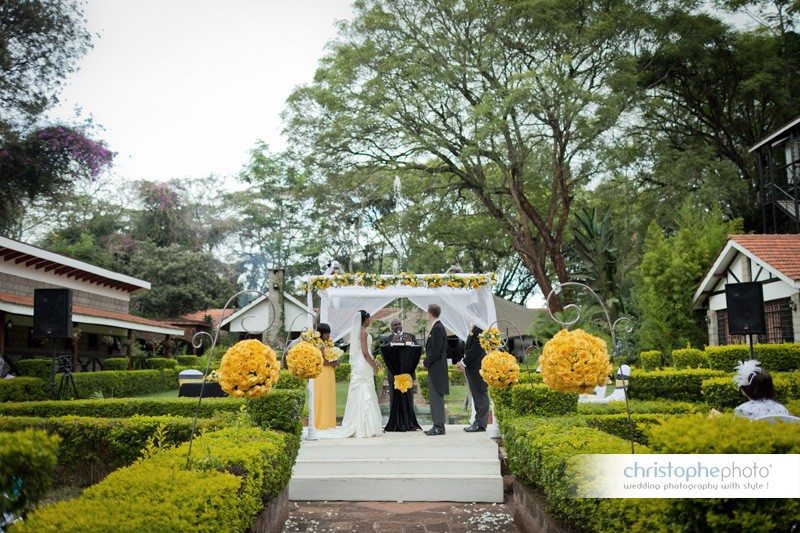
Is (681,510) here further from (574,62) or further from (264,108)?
(264,108)

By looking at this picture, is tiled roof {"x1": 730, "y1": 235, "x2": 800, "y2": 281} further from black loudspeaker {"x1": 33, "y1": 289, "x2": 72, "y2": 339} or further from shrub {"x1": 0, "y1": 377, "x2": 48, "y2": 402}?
shrub {"x1": 0, "y1": 377, "x2": 48, "y2": 402}

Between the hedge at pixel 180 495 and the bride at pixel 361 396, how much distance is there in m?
4.65

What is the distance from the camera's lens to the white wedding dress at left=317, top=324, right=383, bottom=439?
11047 millimetres

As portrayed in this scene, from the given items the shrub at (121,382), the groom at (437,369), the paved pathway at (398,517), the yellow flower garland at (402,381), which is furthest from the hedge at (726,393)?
the shrub at (121,382)

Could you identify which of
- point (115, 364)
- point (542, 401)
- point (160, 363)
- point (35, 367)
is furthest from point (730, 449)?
point (160, 363)

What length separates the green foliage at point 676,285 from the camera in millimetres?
21391

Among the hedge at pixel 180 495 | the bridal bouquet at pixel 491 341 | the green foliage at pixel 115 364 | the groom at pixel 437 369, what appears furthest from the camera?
the green foliage at pixel 115 364

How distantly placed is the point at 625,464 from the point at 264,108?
2838cm

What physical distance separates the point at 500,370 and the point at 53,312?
8.89 metres

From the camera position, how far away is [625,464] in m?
3.86

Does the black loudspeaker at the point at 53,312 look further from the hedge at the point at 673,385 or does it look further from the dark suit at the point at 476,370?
the hedge at the point at 673,385

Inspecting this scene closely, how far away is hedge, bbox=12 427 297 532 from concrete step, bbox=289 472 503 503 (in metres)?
2.64

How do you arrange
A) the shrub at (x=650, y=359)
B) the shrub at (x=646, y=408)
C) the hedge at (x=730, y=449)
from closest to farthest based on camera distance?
1. the hedge at (x=730, y=449)
2. the shrub at (x=646, y=408)
3. the shrub at (x=650, y=359)

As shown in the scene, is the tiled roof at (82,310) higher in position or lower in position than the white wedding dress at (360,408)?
higher
